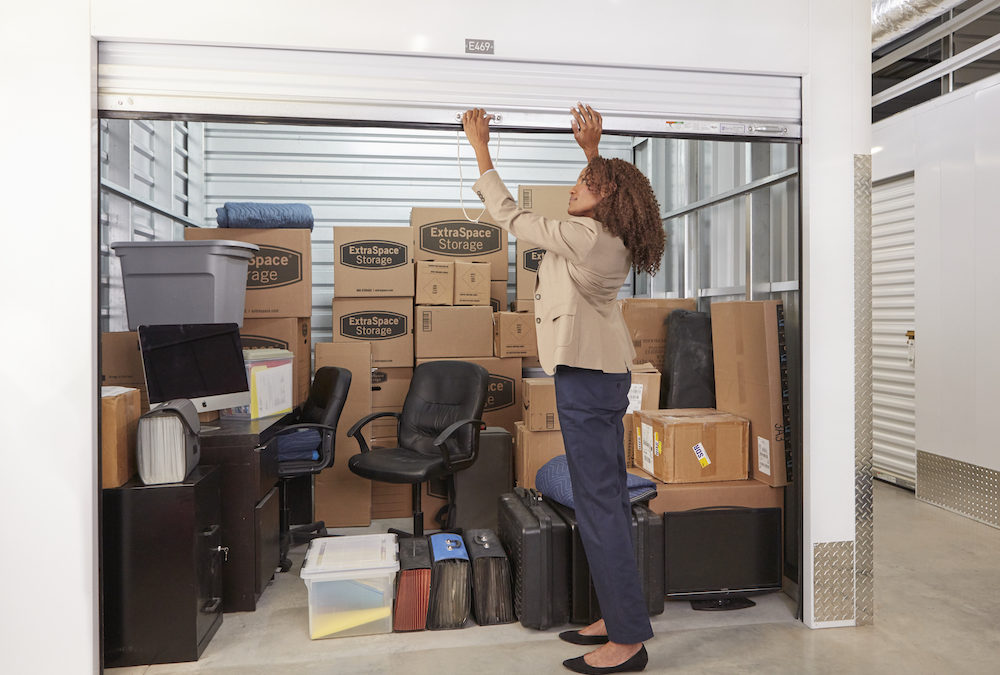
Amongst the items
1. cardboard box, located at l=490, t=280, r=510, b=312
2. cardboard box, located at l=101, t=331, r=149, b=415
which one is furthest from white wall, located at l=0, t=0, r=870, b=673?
cardboard box, located at l=490, t=280, r=510, b=312

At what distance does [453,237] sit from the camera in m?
4.80

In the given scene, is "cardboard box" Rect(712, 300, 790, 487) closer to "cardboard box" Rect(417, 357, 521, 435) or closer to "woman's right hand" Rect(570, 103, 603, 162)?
"woman's right hand" Rect(570, 103, 603, 162)

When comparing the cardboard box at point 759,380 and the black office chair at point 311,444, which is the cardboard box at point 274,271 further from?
the cardboard box at point 759,380

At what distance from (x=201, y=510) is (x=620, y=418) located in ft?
5.24

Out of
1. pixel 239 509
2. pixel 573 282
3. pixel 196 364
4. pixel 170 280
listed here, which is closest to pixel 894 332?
pixel 573 282

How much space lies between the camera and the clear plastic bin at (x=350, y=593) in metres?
2.71

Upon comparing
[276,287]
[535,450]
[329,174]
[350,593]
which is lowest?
[350,593]

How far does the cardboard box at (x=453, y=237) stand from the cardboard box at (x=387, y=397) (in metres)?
0.81

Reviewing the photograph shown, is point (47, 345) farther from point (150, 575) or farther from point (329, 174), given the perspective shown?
point (329, 174)

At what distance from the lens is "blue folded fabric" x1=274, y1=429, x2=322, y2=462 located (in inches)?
147

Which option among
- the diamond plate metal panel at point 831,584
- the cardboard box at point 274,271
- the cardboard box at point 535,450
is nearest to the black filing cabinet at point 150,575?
the cardboard box at point 274,271

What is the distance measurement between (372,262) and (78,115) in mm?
2282

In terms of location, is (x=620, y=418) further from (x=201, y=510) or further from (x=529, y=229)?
(x=201, y=510)

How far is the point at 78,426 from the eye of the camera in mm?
2338
